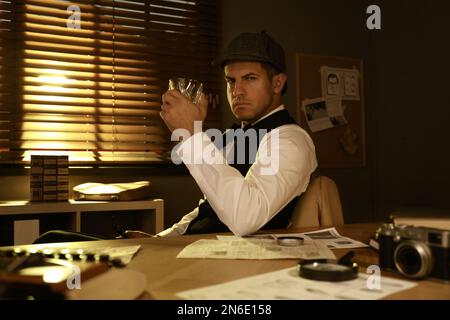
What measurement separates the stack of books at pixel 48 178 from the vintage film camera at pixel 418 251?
5.43ft

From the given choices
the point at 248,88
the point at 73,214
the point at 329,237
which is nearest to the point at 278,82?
the point at 248,88

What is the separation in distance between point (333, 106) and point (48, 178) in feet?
5.94

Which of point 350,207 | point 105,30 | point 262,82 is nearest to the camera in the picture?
point 262,82

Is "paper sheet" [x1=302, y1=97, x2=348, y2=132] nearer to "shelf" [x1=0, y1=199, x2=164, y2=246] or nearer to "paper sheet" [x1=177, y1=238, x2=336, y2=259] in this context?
"shelf" [x1=0, y1=199, x2=164, y2=246]

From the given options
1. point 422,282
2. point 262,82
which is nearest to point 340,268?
point 422,282

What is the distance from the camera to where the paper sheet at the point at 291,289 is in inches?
23.1

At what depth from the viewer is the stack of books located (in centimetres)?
201

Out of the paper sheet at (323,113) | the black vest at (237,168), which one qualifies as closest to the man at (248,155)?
the black vest at (237,168)

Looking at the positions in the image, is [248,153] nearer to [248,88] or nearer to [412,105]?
[248,88]

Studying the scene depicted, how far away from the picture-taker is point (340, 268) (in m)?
0.68

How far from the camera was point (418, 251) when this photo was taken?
67cm

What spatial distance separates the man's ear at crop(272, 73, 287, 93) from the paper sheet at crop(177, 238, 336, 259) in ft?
2.28

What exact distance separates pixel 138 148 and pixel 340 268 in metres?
1.88
